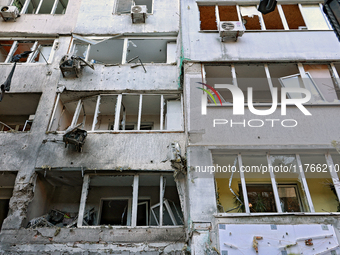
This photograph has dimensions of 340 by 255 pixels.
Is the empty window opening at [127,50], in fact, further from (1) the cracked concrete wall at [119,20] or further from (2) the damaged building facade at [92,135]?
(1) the cracked concrete wall at [119,20]

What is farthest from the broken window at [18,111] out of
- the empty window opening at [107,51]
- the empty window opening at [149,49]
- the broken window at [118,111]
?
the empty window opening at [149,49]

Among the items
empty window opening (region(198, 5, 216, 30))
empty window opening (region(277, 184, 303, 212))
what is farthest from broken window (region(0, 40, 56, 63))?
empty window opening (region(277, 184, 303, 212))

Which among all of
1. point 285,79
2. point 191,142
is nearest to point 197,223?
point 191,142

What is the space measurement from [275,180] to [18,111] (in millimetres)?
10276

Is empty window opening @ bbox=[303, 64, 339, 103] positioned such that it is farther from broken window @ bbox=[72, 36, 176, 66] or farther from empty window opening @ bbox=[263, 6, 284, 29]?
broken window @ bbox=[72, 36, 176, 66]

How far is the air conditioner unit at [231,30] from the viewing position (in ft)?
29.6

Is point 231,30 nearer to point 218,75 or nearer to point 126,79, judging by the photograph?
point 218,75

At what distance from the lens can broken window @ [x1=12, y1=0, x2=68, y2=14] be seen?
41.3ft

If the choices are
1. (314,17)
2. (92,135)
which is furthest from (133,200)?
(314,17)

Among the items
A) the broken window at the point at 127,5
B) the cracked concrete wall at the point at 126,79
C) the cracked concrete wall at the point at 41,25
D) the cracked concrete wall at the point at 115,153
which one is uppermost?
the broken window at the point at 127,5

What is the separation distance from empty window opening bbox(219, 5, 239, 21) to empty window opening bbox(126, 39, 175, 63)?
2.62 m

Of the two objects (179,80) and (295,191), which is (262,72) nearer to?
(179,80)

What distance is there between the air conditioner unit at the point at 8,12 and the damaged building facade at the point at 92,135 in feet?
0.26

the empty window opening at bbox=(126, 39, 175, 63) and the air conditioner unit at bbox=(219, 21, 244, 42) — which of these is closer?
the air conditioner unit at bbox=(219, 21, 244, 42)
